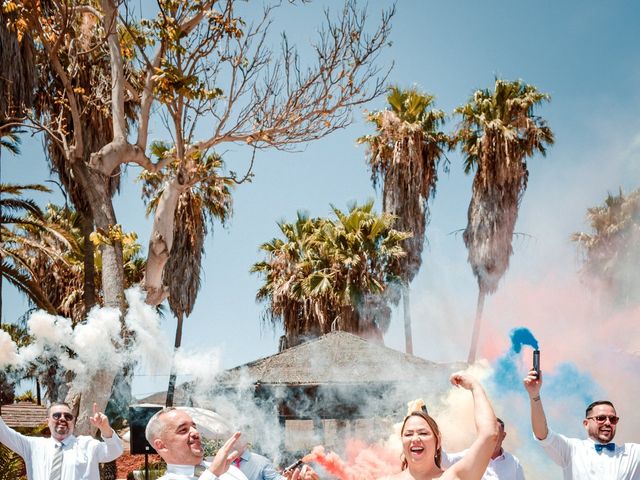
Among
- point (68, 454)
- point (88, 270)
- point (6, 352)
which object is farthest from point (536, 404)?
point (88, 270)

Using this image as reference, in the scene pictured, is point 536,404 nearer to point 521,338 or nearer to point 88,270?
point 521,338

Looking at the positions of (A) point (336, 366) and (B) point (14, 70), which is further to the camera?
(A) point (336, 366)

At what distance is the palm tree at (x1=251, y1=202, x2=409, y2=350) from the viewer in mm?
29125

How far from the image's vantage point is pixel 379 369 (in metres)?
17.8

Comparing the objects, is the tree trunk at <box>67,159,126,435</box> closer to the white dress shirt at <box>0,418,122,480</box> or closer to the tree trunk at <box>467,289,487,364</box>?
the white dress shirt at <box>0,418,122,480</box>

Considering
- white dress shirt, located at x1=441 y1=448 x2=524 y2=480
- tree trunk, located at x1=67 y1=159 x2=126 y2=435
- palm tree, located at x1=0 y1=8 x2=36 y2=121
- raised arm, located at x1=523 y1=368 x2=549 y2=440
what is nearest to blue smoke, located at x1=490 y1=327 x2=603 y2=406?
tree trunk, located at x1=67 y1=159 x2=126 y2=435

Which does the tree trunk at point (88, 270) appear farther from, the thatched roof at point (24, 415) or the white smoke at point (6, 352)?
the thatched roof at point (24, 415)

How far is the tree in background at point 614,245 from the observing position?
29.2 m

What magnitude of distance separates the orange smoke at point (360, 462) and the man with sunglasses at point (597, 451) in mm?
4914

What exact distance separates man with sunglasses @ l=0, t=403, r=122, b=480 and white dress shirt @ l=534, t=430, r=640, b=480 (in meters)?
3.39

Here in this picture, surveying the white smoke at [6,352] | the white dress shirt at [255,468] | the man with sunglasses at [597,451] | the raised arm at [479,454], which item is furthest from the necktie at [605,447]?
the white smoke at [6,352]

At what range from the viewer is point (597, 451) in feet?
18.3

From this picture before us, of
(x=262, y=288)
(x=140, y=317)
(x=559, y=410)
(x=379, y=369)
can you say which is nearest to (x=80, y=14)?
(x=140, y=317)

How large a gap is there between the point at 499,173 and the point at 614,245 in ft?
21.0
